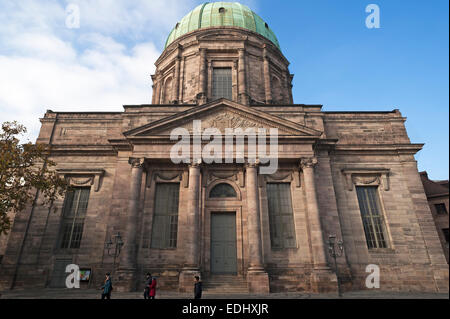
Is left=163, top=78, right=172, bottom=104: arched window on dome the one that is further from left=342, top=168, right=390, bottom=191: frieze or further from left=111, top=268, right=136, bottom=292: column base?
left=342, top=168, right=390, bottom=191: frieze

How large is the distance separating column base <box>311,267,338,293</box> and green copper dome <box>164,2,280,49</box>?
81.8 feet

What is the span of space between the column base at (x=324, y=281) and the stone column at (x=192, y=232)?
678 cm

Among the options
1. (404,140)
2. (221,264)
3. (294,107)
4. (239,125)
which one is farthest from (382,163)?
(221,264)

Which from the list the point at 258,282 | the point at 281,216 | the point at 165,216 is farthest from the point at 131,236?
the point at 281,216

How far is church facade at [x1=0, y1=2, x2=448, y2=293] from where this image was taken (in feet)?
58.1

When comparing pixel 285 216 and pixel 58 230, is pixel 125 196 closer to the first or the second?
pixel 58 230

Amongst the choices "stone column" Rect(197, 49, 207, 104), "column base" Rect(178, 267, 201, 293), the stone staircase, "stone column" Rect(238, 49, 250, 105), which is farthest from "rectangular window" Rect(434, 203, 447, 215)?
"column base" Rect(178, 267, 201, 293)

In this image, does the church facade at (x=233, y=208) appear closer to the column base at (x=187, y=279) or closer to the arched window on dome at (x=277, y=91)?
the column base at (x=187, y=279)

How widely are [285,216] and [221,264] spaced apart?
213 inches

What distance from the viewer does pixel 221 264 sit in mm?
18344

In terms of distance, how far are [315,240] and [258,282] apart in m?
4.38

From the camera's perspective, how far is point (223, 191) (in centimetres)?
2022

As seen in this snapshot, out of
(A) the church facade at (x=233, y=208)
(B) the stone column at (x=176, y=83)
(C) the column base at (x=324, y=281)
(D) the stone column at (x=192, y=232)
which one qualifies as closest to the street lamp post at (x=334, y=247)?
(A) the church facade at (x=233, y=208)
